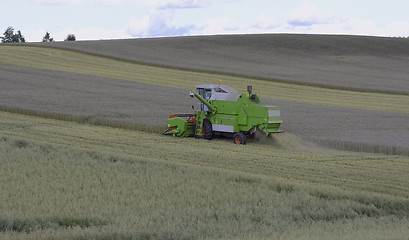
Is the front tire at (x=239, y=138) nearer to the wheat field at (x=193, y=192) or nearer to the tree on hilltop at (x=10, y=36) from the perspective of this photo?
the wheat field at (x=193, y=192)

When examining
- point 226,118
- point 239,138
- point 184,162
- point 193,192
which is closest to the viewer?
point 193,192

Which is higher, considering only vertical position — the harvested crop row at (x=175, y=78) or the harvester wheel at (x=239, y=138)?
the harvested crop row at (x=175, y=78)

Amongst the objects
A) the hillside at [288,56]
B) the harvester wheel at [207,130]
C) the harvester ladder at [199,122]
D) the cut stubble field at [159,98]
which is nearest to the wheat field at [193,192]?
the harvester wheel at [207,130]

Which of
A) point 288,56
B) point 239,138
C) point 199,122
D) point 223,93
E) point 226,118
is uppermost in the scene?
point 288,56

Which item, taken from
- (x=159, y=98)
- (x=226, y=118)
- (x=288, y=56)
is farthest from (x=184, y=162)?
(x=288, y=56)

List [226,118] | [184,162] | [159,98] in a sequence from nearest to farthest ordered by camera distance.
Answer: [184,162], [226,118], [159,98]

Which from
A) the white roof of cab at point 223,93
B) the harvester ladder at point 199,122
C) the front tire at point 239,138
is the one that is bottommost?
the front tire at point 239,138

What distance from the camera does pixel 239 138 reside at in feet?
81.7

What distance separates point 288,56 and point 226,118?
39.2 m

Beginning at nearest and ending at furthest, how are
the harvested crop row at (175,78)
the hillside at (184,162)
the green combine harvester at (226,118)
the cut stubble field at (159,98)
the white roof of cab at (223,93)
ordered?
the hillside at (184,162) → the green combine harvester at (226,118) → the white roof of cab at (223,93) → the cut stubble field at (159,98) → the harvested crop row at (175,78)

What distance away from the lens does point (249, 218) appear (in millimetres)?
12711

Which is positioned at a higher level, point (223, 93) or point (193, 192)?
point (223, 93)

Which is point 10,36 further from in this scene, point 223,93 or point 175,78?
point 223,93

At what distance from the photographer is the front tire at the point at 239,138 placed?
24.8 meters
